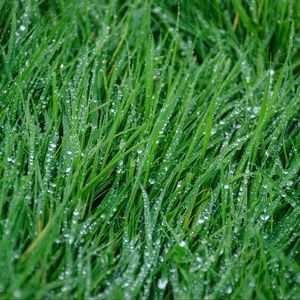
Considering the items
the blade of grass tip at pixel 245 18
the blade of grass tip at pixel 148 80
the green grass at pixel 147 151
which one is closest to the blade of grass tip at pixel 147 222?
the green grass at pixel 147 151

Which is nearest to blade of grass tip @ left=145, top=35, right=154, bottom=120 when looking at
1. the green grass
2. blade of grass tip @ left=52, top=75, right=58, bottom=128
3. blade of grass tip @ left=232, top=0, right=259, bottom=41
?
the green grass

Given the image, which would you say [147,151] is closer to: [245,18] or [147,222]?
[147,222]

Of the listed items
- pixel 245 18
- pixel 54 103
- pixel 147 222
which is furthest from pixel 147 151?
pixel 245 18

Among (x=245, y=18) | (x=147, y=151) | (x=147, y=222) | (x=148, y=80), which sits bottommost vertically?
(x=147, y=222)

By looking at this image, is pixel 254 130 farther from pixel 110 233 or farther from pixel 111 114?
pixel 110 233

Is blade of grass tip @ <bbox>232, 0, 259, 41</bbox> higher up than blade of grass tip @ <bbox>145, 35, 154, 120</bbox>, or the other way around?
blade of grass tip @ <bbox>232, 0, 259, 41</bbox>

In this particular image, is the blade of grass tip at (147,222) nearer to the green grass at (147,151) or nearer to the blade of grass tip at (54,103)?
the green grass at (147,151)

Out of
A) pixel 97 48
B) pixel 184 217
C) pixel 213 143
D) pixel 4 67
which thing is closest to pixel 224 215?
pixel 184 217

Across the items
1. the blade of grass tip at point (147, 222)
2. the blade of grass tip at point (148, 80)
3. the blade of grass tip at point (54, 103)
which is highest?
the blade of grass tip at point (148, 80)

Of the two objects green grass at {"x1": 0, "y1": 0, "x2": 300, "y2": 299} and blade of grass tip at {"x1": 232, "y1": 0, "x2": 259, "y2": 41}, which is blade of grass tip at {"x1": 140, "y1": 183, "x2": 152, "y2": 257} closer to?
green grass at {"x1": 0, "y1": 0, "x2": 300, "y2": 299}
